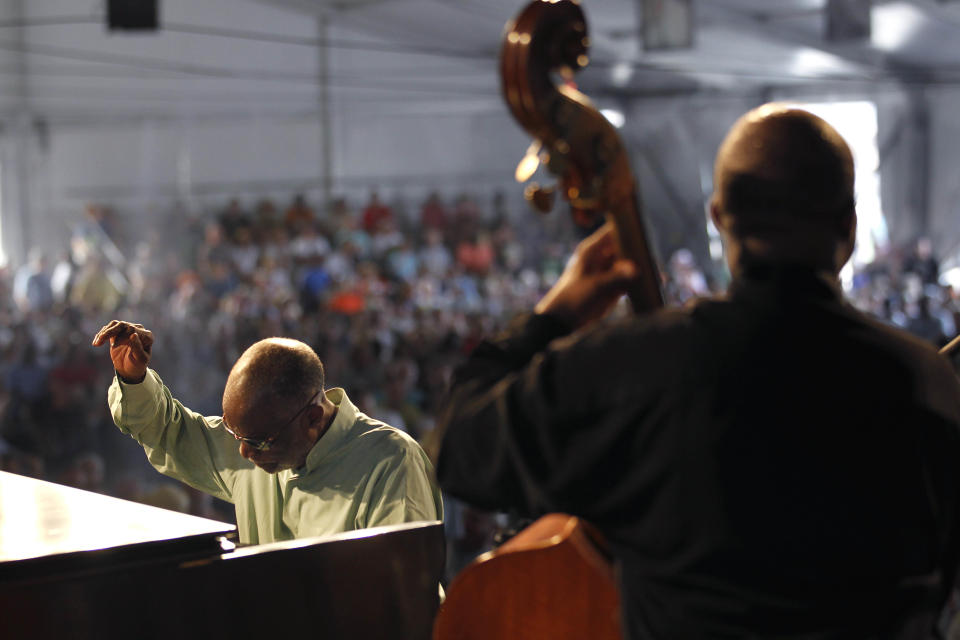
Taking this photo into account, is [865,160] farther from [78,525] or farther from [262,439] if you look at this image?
[78,525]

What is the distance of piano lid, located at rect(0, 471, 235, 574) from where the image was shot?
168cm

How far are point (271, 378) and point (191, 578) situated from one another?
0.79m

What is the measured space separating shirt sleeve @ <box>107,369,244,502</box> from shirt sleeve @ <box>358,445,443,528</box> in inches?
14.9

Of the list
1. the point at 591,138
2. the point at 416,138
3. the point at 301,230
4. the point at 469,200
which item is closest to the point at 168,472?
the point at 591,138

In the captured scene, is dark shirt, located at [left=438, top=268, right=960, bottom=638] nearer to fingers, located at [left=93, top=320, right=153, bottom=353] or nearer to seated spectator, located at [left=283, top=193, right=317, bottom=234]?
fingers, located at [left=93, top=320, right=153, bottom=353]

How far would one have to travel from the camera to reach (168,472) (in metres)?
2.63

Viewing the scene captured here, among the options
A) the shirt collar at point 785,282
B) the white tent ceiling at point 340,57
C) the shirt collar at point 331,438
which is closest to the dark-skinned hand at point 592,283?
the shirt collar at point 785,282

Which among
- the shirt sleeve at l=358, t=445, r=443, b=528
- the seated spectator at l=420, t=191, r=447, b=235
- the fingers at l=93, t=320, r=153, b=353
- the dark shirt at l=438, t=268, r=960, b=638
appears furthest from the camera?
the seated spectator at l=420, t=191, r=447, b=235

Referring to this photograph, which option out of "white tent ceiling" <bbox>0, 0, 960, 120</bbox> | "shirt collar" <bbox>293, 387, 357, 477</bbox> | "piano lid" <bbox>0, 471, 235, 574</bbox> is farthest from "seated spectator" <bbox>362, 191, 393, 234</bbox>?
"piano lid" <bbox>0, 471, 235, 574</bbox>

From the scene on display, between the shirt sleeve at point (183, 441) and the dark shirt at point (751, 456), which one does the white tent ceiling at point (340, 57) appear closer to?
the shirt sleeve at point (183, 441)

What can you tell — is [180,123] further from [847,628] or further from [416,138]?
[847,628]

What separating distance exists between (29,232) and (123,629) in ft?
49.3

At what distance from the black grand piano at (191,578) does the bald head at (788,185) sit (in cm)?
96

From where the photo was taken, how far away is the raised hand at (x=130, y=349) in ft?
7.71
